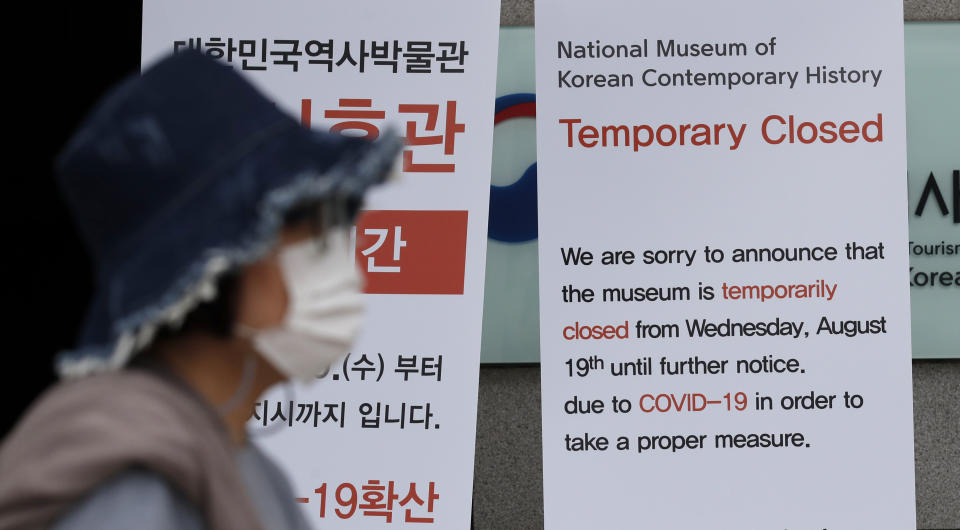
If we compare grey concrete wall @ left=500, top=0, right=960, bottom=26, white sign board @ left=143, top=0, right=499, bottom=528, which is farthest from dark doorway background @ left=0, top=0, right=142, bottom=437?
grey concrete wall @ left=500, top=0, right=960, bottom=26

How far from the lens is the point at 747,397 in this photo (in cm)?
376

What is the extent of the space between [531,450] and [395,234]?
1895mm

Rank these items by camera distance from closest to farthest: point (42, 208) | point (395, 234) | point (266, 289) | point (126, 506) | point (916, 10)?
point (126, 506) < point (266, 289) < point (395, 234) < point (42, 208) < point (916, 10)

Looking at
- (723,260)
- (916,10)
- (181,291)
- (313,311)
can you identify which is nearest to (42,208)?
(723,260)

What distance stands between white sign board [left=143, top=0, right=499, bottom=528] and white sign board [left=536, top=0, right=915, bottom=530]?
25cm

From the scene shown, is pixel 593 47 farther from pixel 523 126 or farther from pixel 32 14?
pixel 32 14

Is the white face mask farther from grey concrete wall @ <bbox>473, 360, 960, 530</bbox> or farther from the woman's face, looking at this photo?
grey concrete wall @ <bbox>473, 360, 960, 530</bbox>

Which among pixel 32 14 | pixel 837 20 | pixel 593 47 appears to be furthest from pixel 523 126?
pixel 32 14

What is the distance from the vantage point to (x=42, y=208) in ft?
13.4

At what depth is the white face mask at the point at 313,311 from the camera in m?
1.37

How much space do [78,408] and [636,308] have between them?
9.00 ft

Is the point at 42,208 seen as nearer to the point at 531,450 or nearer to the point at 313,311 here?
the point at 531,450

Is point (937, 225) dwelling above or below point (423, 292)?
above

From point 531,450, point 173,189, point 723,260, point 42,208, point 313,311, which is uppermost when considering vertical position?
point 42,208
